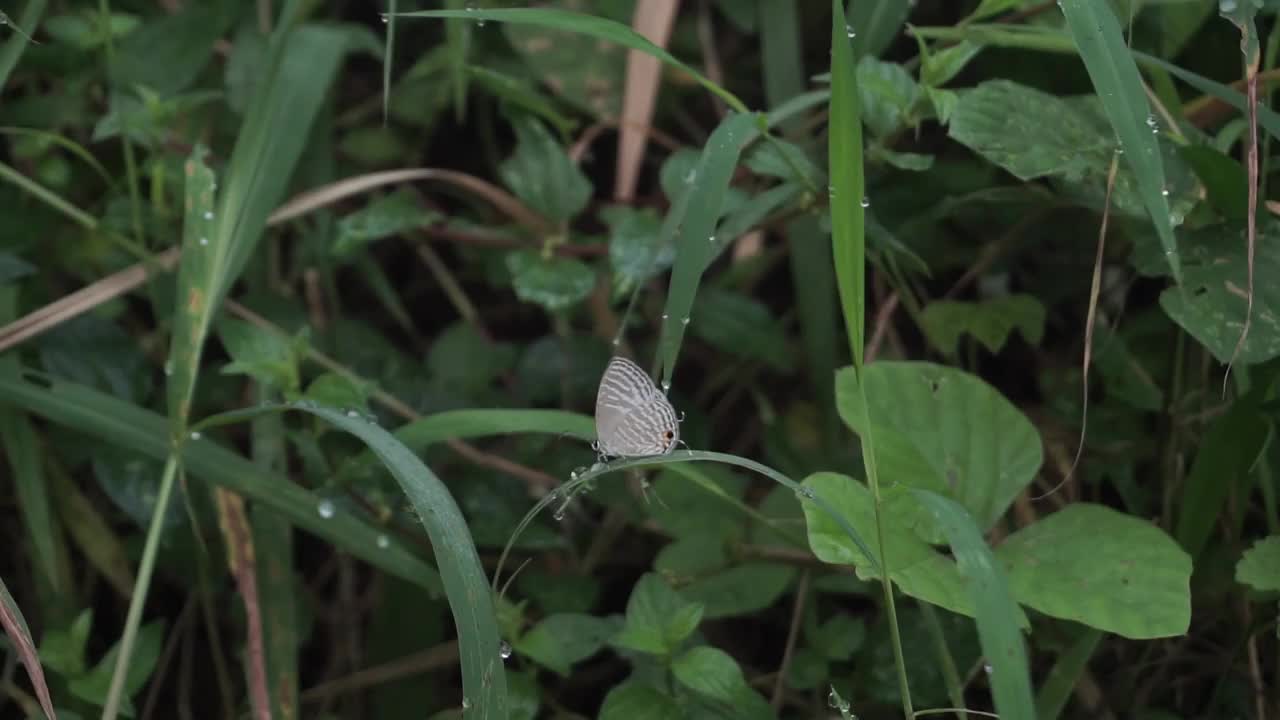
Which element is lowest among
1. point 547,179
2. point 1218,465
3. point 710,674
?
point 710,674

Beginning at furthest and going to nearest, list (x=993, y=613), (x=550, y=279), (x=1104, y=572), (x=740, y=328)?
(x=740, y=328) → (x=550, y=279) → (x=1104, y=572) → (x=993, y=613)

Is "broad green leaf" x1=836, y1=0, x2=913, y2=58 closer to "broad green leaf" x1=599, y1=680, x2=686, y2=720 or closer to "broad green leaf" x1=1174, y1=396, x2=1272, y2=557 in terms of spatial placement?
"broad green leaf" x1=1174, y1=396, x2=1272, y2=557

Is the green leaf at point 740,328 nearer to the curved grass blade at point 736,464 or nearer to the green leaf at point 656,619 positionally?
the green leaf at point 656,619

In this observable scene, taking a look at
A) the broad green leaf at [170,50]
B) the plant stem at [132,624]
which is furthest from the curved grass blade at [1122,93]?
the broad green leaf at [170,50]

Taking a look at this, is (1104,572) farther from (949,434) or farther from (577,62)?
(577,62)

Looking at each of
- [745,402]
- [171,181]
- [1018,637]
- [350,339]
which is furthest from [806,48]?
[1018,637]

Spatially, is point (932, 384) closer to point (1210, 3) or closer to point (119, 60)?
point (1210, 3)

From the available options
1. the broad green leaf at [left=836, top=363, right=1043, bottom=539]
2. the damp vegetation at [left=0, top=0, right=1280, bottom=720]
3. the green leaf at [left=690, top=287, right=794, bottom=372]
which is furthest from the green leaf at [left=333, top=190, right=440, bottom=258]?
the broad green leaf at [left=836, top=363, right=1043, bottom=539]

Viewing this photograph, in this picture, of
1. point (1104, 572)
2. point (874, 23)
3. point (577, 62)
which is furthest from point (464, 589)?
point (577, 62)
